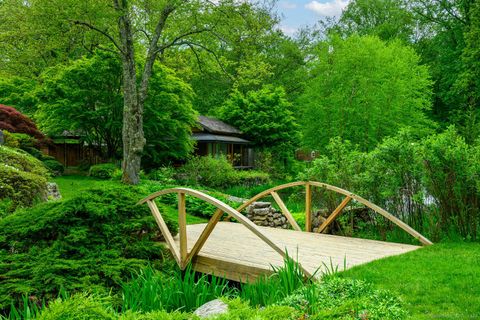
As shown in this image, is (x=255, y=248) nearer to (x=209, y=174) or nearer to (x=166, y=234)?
(x=166, y=234)

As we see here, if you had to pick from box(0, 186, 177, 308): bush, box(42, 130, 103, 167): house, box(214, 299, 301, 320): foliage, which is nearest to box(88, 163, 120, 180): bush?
box(42, 130, 103, 167): house

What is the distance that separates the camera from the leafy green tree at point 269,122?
28609 millimetres

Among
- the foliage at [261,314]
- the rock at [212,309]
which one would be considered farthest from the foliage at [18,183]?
the foliage at [261,314]

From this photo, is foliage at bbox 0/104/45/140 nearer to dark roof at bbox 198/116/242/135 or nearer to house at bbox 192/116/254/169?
house at bbox 192/116/254/169

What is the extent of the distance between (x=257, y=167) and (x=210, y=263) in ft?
74.1

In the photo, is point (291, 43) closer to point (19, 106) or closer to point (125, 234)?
point (19, 106)

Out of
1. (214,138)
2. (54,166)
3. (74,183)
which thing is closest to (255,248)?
(74,183)

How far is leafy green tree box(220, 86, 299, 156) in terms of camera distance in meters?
28.6

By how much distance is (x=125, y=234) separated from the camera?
707cm

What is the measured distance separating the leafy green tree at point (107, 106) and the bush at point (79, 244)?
46.0 feet

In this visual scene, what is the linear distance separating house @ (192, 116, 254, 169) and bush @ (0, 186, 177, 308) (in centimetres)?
1874

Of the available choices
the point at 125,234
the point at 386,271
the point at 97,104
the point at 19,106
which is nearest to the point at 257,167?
the point at 97,104

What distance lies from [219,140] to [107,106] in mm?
7370

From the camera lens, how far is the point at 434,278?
15.8 ft
